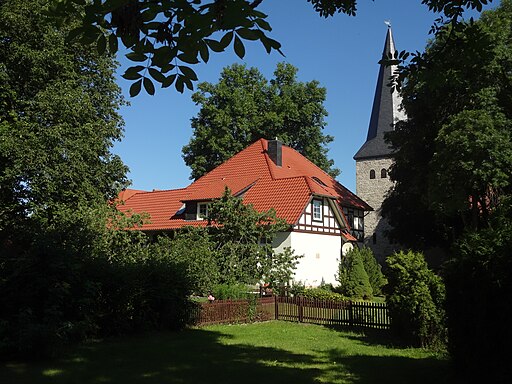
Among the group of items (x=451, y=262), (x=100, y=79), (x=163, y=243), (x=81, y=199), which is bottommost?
(x=451, y=262)

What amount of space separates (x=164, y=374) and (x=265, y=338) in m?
5.54

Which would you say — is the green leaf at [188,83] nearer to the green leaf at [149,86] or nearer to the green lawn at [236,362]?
the green leaf at [149,86]

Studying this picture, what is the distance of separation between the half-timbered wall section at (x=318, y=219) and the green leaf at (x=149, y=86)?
26.8 meters

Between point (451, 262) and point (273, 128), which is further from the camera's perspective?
point (273, 128)

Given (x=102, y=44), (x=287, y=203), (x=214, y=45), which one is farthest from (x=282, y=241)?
(x=214, y=45)

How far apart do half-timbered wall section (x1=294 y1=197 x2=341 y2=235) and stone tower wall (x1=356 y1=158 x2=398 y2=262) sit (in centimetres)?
1776

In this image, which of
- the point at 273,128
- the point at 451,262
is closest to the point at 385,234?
the point at 273,128

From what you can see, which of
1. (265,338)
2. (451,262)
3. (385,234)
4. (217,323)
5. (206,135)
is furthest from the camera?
(206,135)

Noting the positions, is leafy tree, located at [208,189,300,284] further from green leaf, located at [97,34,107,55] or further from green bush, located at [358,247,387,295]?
green leaf, located at [97,34,107,55]

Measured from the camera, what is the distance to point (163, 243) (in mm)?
20469

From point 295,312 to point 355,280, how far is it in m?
10.7

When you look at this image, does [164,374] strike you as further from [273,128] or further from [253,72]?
[253,72]

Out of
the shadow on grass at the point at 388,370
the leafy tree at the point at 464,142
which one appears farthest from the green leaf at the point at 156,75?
the leafy tree at the point at 464,142

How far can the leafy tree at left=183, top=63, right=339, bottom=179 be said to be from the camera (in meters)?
40.7
